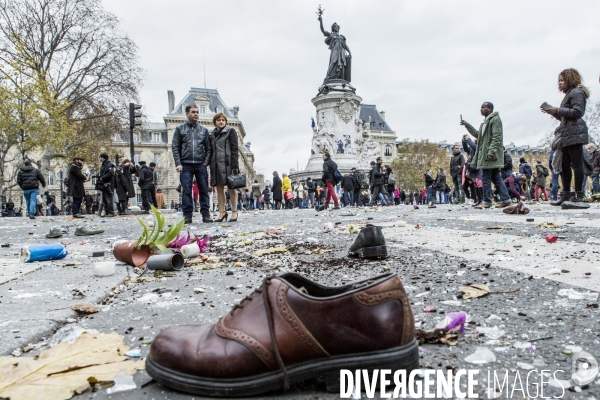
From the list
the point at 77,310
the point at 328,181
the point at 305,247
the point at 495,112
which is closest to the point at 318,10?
the point at 328,181

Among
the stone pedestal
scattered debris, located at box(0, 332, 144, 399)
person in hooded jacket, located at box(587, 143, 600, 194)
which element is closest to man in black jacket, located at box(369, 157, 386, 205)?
person in hooded jacket, located at box(587, 143, 600, 194)

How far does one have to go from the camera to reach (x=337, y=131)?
2562 centimetres

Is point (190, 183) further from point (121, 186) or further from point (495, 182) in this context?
point (121, 186)

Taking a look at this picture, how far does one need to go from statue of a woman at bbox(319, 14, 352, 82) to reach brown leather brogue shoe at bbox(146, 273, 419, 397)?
25.9 metres

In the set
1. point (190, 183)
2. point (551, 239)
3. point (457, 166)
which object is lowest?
point (551, 239)

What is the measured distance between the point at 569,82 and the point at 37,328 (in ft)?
25.4

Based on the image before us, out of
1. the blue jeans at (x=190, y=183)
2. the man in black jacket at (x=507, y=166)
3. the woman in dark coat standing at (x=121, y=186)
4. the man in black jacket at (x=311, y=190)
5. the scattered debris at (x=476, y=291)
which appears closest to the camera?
the scattered debris at (x=476, y=291)

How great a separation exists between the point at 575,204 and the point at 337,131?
18.8m

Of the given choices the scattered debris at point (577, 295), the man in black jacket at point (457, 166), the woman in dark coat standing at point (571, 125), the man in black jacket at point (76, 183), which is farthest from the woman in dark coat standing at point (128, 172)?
the scattered debris at point (577, 295)

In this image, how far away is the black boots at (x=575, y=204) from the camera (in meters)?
7.28

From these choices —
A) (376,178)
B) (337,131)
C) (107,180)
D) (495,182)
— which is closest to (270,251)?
(495,182)

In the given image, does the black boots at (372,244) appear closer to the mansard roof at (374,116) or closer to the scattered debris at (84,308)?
the scattered debris at (84,308)

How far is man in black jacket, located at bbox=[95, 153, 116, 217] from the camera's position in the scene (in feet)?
43.9

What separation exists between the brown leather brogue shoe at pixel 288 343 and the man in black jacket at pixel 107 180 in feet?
43.3
